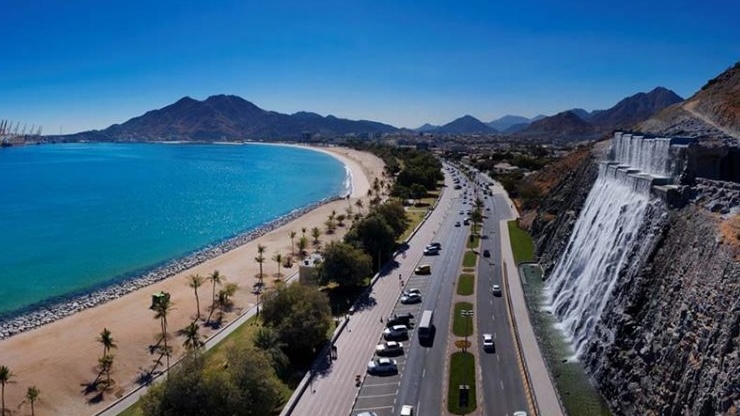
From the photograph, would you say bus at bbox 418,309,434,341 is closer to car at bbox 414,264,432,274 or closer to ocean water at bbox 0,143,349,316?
car at bbox 414,264,432,274

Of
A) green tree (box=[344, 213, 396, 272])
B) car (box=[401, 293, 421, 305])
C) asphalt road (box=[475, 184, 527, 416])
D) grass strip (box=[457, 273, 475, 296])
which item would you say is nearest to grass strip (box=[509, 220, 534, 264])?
asphalt road (box=[475, 184, 527, 416])

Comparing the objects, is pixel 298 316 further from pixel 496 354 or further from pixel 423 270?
pixel 423 270

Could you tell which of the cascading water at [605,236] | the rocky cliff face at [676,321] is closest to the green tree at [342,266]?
the cascading water at [605,236]

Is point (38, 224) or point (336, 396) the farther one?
point (38, 224)

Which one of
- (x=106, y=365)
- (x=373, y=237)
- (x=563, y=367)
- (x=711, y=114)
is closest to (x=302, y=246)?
(x=373, y=237)

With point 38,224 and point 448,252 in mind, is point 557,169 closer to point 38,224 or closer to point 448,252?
point 448,252

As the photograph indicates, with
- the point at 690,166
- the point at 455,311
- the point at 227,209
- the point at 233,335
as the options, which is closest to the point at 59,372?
the point at 233,335

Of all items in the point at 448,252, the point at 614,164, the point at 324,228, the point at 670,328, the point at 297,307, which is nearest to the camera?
the point at 670,328
